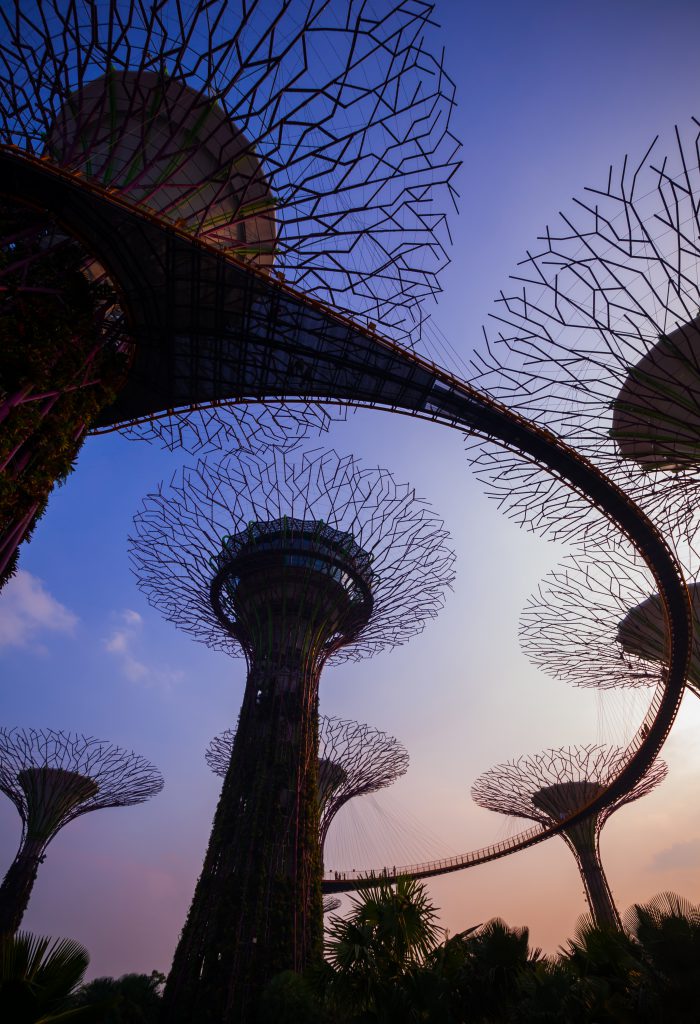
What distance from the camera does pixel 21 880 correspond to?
1029 inches

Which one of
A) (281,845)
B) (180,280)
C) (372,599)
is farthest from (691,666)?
(180,280)

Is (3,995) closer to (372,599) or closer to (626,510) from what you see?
(626,510)

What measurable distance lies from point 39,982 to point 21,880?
2725cm

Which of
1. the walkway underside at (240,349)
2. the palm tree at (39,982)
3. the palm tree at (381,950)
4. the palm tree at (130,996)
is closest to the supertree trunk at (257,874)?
the palm tree at (130,996)

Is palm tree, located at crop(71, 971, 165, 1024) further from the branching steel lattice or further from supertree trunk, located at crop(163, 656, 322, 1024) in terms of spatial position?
the branching steel lattice

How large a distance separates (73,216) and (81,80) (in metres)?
2.26

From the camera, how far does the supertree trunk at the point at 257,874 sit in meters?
14.5

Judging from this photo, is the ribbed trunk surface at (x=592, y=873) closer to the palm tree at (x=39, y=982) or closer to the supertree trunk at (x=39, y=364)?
the palm tree at (x=39, y=982)

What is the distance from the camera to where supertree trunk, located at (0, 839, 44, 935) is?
25609 millimetres

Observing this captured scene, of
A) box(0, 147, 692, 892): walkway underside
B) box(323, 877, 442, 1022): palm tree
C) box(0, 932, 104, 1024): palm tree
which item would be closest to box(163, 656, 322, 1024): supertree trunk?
box(323, 877, 442, 1022): palm tree

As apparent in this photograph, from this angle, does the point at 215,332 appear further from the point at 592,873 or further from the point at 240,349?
the point at 592,873

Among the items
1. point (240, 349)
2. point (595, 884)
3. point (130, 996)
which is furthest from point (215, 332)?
point (595, 884)

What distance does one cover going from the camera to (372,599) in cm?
2155

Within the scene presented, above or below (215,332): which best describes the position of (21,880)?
below
